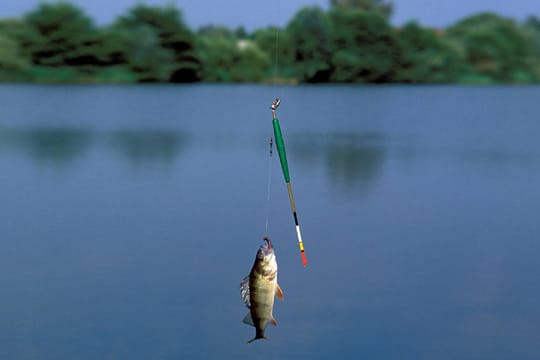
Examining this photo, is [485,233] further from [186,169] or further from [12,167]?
[12,167]

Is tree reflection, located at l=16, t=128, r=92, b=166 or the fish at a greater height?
the fish

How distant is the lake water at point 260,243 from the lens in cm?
659

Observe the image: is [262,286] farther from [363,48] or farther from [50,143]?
[363,48]

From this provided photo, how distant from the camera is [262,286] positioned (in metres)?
3.83

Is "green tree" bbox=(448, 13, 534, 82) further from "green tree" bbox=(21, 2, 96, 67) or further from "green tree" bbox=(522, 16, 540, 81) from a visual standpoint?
"green tree" bbox=(21, 2, 96, 67)

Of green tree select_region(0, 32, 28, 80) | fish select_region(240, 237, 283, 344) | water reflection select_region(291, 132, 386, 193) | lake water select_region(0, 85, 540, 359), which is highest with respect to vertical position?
green tree select_region(0, 32, 28, 80)

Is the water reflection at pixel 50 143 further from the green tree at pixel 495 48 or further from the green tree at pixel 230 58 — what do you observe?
the green tree at pixel 495 48

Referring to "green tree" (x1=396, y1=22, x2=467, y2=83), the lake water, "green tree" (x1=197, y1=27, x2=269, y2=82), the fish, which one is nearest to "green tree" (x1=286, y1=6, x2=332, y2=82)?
"green tree" (x1=197, y1=27, x2=269, y2=82)

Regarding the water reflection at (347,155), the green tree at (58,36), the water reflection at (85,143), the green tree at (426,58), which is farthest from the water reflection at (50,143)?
the green tree at (426,58)

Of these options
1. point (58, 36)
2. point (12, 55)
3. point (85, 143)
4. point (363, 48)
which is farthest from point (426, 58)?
point (85, 143)

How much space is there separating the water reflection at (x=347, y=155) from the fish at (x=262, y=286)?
8.55m

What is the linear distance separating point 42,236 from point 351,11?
3408 centimetres

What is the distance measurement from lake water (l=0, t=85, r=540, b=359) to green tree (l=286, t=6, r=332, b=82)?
60.3ft

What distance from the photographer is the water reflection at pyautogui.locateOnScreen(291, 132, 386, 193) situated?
44.4 ft
